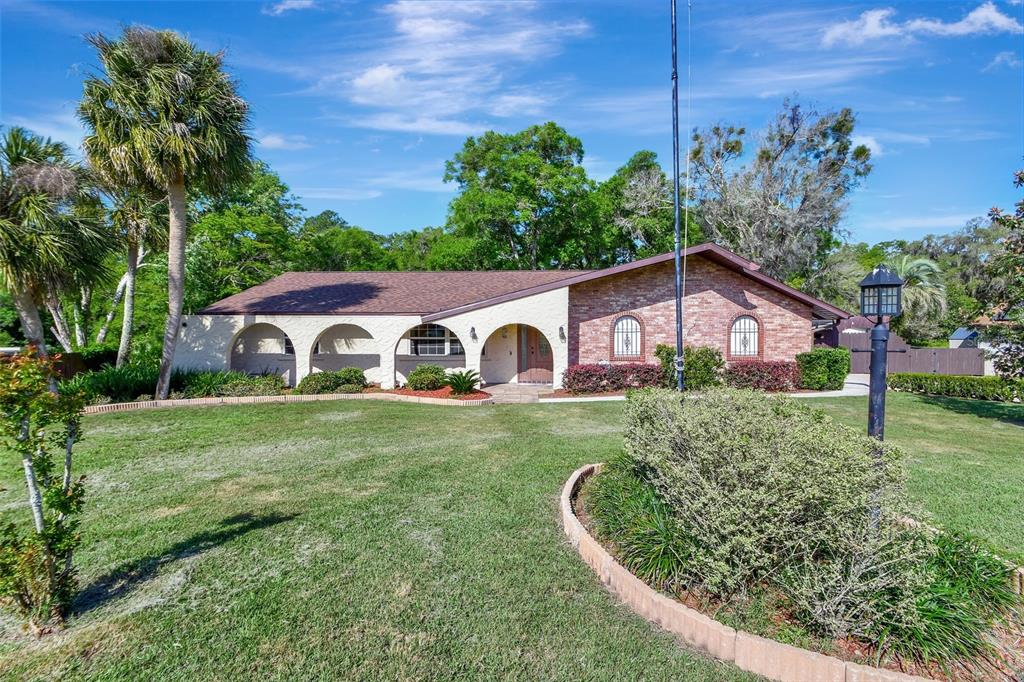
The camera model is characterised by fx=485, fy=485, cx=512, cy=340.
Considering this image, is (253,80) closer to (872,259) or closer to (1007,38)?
(1007,38)

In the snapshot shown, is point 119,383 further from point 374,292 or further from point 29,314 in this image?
point 374,292

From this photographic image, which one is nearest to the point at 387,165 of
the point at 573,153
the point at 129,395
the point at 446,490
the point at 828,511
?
the point at 129,395

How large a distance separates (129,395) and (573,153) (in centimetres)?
2712

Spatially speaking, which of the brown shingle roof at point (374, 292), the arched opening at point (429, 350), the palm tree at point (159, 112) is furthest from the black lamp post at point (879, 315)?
the palm tree at point (159, 112)

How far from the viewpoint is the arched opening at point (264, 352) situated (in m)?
17.4

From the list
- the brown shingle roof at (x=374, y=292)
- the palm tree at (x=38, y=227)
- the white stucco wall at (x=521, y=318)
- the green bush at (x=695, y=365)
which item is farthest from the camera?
the brown shingle roof at (x=374, y=292)

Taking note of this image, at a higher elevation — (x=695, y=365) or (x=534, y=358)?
(x=534, y=358)

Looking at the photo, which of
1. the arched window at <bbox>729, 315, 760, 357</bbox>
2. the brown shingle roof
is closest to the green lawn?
the arched window at <bbox>729, 315, 760, 357</bbox>

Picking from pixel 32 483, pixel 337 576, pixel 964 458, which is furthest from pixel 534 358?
pixel 32 483

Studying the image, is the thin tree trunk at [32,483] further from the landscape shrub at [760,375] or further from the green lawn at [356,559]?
the landscape shrub at [760,375]

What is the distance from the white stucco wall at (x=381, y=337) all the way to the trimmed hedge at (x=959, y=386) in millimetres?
11944

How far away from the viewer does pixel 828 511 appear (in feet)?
10.8

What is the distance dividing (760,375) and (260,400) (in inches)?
596

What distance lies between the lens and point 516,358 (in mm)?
17719
